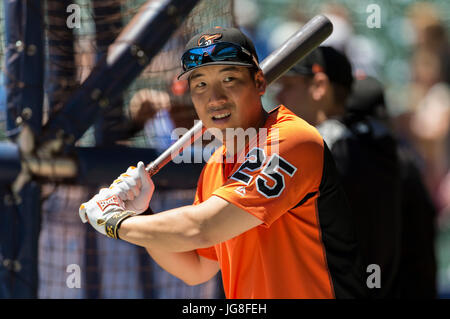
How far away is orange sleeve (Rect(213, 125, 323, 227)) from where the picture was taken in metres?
1.88

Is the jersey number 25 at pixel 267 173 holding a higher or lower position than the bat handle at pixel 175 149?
lower

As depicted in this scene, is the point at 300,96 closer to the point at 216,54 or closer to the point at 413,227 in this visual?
the point at 413,227

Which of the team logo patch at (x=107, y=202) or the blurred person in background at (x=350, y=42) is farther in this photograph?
the blurred person in background at (x=350, y=42)

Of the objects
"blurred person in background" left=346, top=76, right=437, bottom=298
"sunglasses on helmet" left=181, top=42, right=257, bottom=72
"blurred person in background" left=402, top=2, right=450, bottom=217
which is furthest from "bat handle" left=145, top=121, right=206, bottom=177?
"blurred person in background" left=402, top=2, right=450, bottom=217

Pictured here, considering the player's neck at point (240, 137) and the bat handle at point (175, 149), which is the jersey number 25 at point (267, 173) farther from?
the bat handle at point (175, 149)

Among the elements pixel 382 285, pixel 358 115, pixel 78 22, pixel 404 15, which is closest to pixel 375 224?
pixel 382 285

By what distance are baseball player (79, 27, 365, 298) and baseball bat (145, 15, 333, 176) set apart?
0.25 m

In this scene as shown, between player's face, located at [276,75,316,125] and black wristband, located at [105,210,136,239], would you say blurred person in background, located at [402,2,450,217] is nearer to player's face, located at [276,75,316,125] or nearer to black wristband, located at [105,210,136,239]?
player's face, located at [276,75,316,125]

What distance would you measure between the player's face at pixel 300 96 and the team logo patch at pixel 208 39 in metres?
1.10

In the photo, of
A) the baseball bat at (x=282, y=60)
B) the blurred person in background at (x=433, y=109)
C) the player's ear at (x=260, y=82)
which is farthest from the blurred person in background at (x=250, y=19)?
the player's ear at (x=260, y=82)

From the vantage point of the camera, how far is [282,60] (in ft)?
7.98

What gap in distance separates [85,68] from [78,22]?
0.66 ft

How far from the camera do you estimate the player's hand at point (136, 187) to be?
2236 mm

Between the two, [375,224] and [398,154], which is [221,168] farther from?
[398,154]
